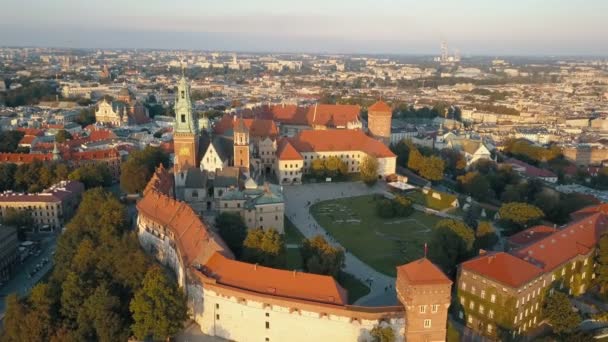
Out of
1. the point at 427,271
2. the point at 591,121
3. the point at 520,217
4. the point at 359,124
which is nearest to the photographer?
the point at 427,271

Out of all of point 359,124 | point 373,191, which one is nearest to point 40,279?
point 373,191

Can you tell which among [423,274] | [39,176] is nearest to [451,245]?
[423,274]

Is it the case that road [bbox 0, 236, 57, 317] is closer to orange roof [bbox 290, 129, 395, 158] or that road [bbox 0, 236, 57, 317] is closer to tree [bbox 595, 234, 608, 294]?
orange roof [bbox 290, 129, 395, 158]

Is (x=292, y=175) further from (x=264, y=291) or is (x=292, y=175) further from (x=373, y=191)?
(x=264, y=291)

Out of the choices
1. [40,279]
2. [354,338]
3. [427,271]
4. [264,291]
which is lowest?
[40,279]

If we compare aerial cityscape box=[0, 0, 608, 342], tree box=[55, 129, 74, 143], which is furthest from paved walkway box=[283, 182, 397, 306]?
tree box=[55, 129, 74, 143]

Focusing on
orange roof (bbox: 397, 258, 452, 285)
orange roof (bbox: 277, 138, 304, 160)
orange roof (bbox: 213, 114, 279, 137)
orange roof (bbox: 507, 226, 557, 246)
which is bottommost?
orange roof (bbox: 507, 226, 557, 246)
